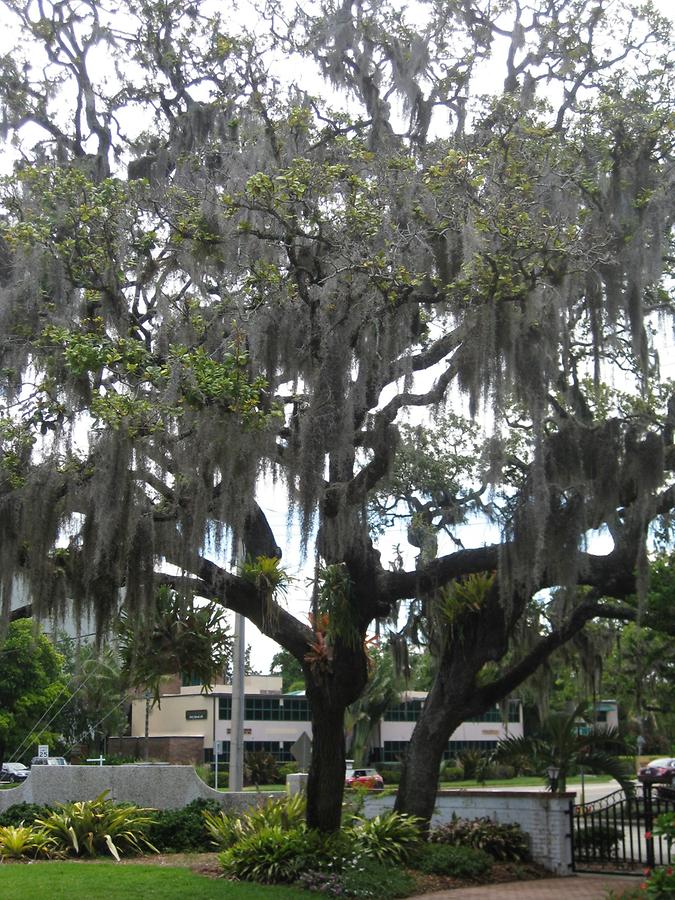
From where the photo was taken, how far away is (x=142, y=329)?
10.9 metres

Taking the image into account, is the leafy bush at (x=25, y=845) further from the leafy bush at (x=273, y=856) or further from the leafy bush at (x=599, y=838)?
the leafy bush at (x=599, y=838)

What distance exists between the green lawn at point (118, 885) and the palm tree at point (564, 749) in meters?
5.30

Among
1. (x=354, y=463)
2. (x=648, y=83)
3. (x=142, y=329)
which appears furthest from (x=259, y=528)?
(x=648, y=83)

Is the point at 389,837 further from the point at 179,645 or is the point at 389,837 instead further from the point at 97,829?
the point at 97,829

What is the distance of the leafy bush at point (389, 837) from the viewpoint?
40.4 feet

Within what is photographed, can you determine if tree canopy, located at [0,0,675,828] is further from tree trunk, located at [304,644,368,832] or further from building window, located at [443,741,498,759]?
building window, located at [443,741,498,759]

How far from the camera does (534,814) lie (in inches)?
538

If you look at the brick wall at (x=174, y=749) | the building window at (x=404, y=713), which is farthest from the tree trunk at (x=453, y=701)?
the building window at (x=404, y=713)

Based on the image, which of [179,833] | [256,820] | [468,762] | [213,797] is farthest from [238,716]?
[468,762]

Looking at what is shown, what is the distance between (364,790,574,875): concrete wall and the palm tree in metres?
1.08

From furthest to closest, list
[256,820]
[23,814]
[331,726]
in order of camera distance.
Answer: [23,814], [256,820], [331,726]

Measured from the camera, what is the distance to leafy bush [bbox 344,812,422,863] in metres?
12.3

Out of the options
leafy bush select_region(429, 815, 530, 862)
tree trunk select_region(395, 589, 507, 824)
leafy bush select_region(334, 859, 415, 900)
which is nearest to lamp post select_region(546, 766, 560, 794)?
leafy bush select_region(429, 815, 530, 862)

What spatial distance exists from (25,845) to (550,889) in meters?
7.03
